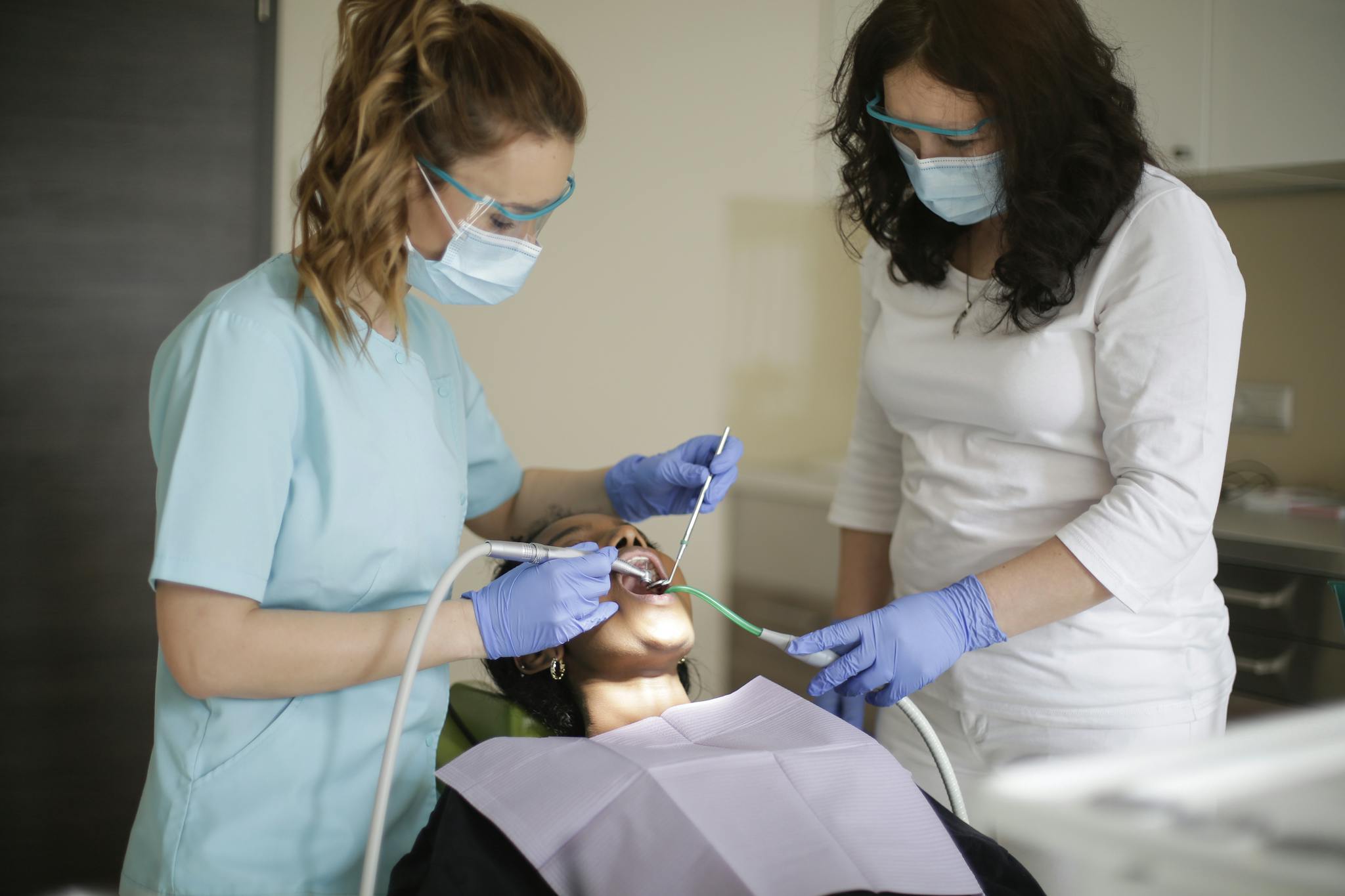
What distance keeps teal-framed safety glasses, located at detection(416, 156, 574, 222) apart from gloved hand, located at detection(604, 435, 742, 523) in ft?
1.36

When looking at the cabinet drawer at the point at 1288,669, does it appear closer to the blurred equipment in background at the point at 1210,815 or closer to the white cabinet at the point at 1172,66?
the white cabinet at the point at 1172,66

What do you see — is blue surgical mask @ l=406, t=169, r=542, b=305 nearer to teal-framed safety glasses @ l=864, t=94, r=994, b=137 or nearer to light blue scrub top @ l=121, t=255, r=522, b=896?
light blue scrub top @ l=121, t=255, r=522, b=896

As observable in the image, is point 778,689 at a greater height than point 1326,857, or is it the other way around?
point 1326,857

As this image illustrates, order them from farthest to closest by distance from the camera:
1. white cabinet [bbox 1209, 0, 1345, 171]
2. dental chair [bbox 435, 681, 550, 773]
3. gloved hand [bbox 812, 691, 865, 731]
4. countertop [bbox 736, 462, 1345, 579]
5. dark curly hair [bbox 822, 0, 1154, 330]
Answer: white cabinet [bbox 1209, 0, 1345, 171]
countertop [bbox 736, 462, 1345, 579]
gloved hand [bbox 812, 691, 865, 731]
dental chair [bbox 435, 681, 550, 773]
dark curly hair [bbox 822, 0, 1154, 330]

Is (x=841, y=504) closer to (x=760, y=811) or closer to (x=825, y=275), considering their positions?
(x=760, y=811)

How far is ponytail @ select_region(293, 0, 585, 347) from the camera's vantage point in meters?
1.01

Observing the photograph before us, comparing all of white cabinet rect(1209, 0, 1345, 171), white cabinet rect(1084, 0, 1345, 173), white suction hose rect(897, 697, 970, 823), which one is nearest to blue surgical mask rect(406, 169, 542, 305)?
white suction hose rect(897, 697, 970, 823)

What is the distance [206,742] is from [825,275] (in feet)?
8.11

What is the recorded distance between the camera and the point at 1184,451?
113 centimetres

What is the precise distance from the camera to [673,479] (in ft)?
4.73

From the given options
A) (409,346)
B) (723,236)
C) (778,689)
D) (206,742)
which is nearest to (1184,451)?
(778,689)

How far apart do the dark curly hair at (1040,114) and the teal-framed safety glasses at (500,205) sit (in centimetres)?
45

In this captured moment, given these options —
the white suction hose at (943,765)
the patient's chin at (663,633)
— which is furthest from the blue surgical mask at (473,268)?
the white suction hose at (943,765)

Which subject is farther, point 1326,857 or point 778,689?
point 778,689
